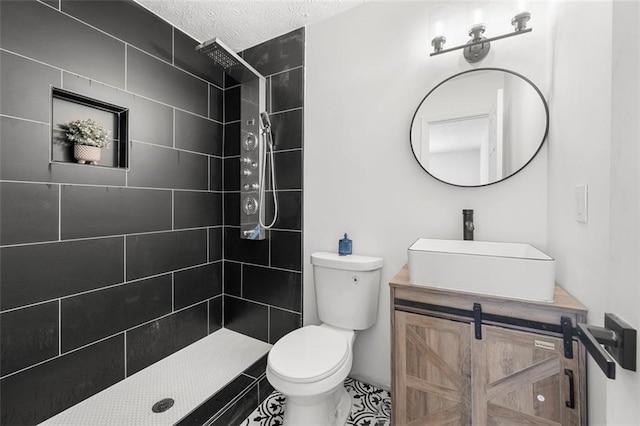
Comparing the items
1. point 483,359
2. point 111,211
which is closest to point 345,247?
point 483,359

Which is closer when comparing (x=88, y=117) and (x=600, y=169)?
(x=600, y=169)

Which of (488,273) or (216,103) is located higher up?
(216,103)

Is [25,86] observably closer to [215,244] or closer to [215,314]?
[215,244]

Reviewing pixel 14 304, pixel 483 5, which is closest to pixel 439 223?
pixel 483 5

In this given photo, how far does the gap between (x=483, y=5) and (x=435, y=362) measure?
1679 millimetres

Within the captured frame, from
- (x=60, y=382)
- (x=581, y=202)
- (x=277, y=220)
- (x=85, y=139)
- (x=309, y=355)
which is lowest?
(x=60, y=382)

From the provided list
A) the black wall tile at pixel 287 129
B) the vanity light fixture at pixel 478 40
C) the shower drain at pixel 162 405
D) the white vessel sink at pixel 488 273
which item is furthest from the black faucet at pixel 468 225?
the shower drain at pixel 162 405

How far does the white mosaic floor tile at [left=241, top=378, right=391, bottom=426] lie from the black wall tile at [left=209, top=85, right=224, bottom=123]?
2.01 m

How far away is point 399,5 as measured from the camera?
163 centimetres

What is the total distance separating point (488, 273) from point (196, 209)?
1.88 m

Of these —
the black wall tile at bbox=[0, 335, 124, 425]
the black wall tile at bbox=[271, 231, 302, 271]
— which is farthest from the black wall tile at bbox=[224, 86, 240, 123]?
the black wall tile at bbox=[0, 335, 124, 425]

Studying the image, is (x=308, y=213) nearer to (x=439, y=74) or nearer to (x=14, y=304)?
(x=439, y=74)

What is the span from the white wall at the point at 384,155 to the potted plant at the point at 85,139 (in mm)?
1175

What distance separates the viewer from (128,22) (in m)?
1.69
